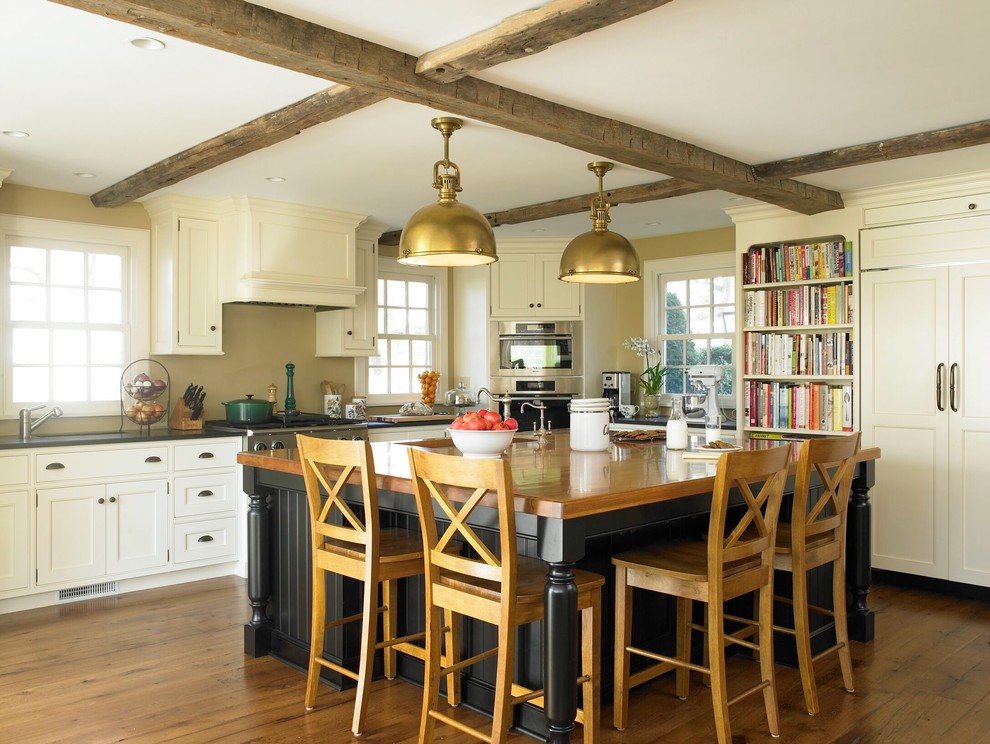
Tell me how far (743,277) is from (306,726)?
13.1 feet

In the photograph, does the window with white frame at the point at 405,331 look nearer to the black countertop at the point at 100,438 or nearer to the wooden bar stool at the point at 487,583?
the black countertop at the point at 100,438


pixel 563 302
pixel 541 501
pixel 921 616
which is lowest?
pixel 921 616

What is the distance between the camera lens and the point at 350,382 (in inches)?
257

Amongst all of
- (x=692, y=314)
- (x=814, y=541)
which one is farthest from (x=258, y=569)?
(x=692, y=314)

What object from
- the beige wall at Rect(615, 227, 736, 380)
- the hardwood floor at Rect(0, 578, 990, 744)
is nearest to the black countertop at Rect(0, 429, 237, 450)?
the hardwood floor at Rect(0, 578, 990, 744)

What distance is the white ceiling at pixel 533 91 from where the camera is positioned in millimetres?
2662

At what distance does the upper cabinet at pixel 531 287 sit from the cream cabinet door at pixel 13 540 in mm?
3716

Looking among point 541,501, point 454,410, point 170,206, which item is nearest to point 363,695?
point 541,501

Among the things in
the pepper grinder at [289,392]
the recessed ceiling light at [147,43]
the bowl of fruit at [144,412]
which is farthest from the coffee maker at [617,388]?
the recessed ceiling light at [147,43]

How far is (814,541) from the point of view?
3.22 metres

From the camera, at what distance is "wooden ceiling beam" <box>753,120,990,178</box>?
12.4 ft

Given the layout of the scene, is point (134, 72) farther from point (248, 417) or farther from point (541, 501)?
point (248, 417)

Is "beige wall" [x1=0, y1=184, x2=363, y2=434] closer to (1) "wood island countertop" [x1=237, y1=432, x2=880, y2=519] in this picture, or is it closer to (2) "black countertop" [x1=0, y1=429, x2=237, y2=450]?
(2) "black countertop" [x1=0, y1=429, x2=237, y2=450]

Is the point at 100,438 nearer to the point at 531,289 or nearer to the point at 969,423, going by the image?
the point at 531,289
